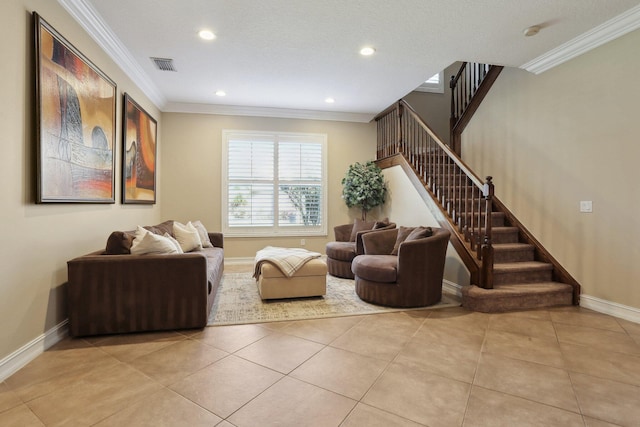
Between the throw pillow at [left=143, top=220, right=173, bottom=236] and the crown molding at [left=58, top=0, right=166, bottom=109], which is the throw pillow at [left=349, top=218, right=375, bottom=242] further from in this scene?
the crown molding at [left=58, top=0, right=166, bottom=109]

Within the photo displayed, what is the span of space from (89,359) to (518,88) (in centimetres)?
560

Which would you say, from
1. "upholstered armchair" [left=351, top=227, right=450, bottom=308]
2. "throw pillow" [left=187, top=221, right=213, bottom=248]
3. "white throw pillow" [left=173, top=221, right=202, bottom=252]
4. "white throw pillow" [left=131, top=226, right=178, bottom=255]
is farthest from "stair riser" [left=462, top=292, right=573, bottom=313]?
"throw pillow" [left=187, top=221, right=213, bottom=248]

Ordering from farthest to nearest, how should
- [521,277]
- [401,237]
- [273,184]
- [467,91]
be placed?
[273,184] → [467,91] → [401,237] → [521,277]

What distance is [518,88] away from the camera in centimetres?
434

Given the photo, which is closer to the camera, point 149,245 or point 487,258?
point 149,245

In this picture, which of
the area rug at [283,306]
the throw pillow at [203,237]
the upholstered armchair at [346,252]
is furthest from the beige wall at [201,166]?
the area rug at [283,306]

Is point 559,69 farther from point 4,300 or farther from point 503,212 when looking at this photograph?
point 4,300

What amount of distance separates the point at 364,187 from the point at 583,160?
314cm

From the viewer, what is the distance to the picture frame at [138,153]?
13.0 feet

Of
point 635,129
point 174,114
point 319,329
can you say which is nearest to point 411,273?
point 319,329

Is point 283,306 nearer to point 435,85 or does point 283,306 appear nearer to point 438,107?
point 438,107

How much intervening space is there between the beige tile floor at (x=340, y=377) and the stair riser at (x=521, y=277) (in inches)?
30.5

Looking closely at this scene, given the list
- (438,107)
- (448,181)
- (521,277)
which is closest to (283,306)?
(448,181)

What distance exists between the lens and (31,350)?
223 centimetres
